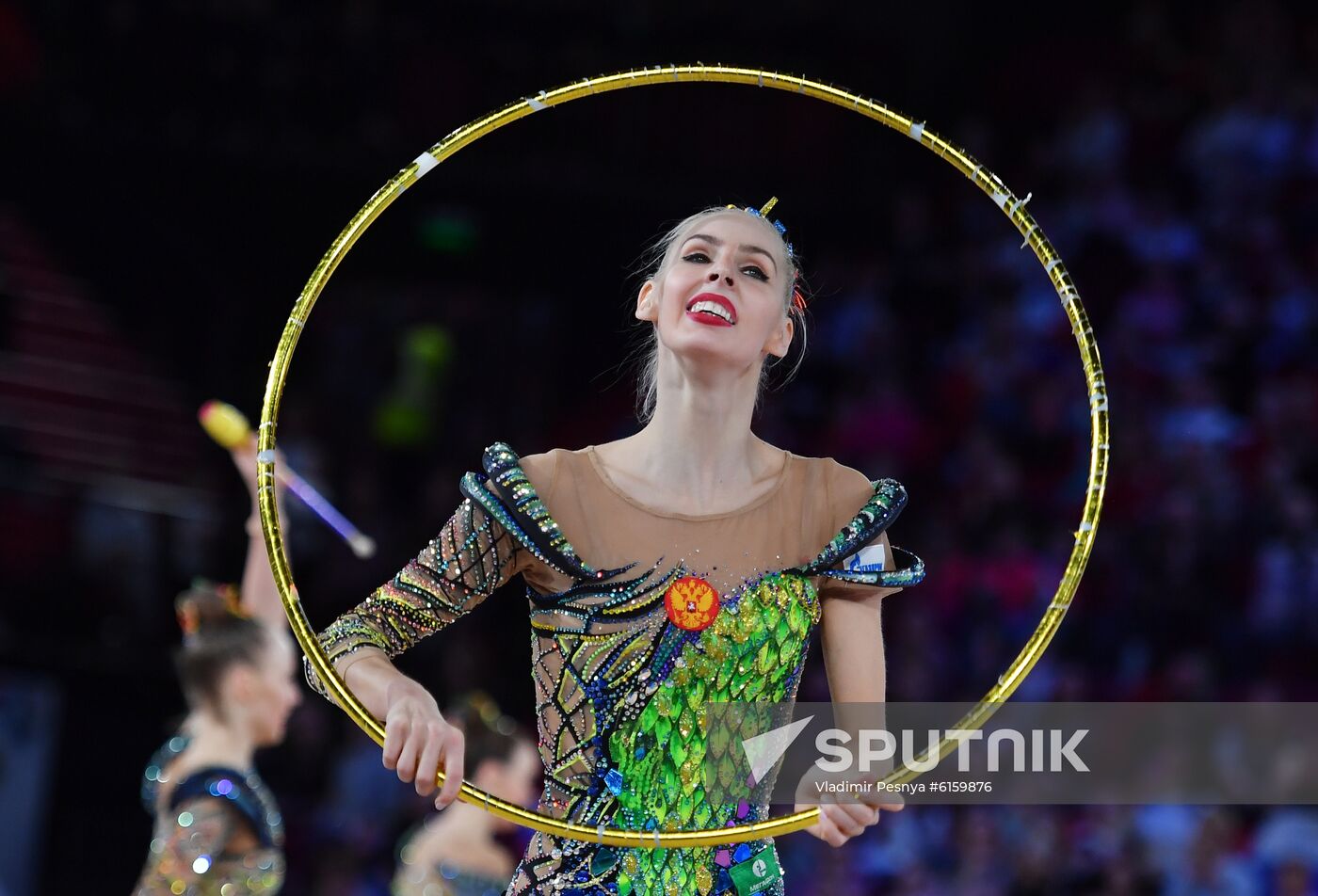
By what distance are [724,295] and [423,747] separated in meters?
0.81

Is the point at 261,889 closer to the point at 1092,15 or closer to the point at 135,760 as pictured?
the point at 135,760

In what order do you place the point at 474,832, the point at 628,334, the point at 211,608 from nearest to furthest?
1. the point at 211,608
2. the point at 474,832
3. the point at 628,334

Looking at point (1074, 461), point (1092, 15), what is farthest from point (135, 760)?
point (1092, 15)

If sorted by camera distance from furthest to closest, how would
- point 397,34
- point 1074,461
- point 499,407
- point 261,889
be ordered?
1. point 499,407
2. point 397,34
3. point 1074,461
4. point 261,889

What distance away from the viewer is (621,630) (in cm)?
248

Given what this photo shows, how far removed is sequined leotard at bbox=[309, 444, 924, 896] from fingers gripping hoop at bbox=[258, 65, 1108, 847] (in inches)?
2.5

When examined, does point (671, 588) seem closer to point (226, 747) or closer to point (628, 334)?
point (226, 747)

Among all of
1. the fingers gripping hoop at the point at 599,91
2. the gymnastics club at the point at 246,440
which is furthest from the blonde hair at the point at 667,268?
the gymnastics club at the point at 246,440

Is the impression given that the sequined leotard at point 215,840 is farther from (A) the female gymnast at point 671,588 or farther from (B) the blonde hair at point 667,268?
(A) the female gymnast at point 671,588

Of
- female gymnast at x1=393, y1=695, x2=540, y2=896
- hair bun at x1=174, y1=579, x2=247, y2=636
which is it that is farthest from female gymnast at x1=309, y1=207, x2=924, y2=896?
female gymnast at x1=393, y1=695, x2=540, y2=896

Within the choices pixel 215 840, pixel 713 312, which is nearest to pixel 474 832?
pixel 215 840

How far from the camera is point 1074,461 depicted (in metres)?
7.78

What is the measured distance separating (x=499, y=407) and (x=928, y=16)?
3563 millimetres

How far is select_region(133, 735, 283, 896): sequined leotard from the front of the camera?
4.53 meters
